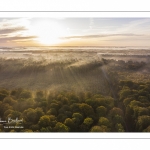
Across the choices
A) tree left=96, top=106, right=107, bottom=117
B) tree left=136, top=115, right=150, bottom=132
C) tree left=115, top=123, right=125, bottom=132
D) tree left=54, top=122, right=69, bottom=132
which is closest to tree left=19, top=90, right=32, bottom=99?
tree left=54, top=122, right=69, bottom=132

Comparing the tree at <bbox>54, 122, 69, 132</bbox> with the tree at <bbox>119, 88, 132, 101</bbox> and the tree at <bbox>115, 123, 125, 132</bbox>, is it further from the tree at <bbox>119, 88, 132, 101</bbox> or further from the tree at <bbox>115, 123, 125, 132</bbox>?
the tree at <bbox>119, 88, 132, 101</bbox>

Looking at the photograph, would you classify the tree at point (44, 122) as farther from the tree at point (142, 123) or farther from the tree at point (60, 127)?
the tree at point (142, 123)

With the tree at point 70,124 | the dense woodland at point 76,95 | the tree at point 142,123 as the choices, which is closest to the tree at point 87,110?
the dense woodland at point 76,95

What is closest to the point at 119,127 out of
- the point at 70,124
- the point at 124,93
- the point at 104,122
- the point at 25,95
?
the point at 104,122

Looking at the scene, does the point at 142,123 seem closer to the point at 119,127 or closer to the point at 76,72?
the point at 119,127

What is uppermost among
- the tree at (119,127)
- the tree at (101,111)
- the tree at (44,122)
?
the tree at (101,111)

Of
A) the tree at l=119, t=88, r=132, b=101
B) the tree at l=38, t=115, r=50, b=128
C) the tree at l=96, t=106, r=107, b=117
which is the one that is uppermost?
the tree at l=119, t=88, r=132, b=101

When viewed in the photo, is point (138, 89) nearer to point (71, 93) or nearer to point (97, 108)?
point (97, 108)
